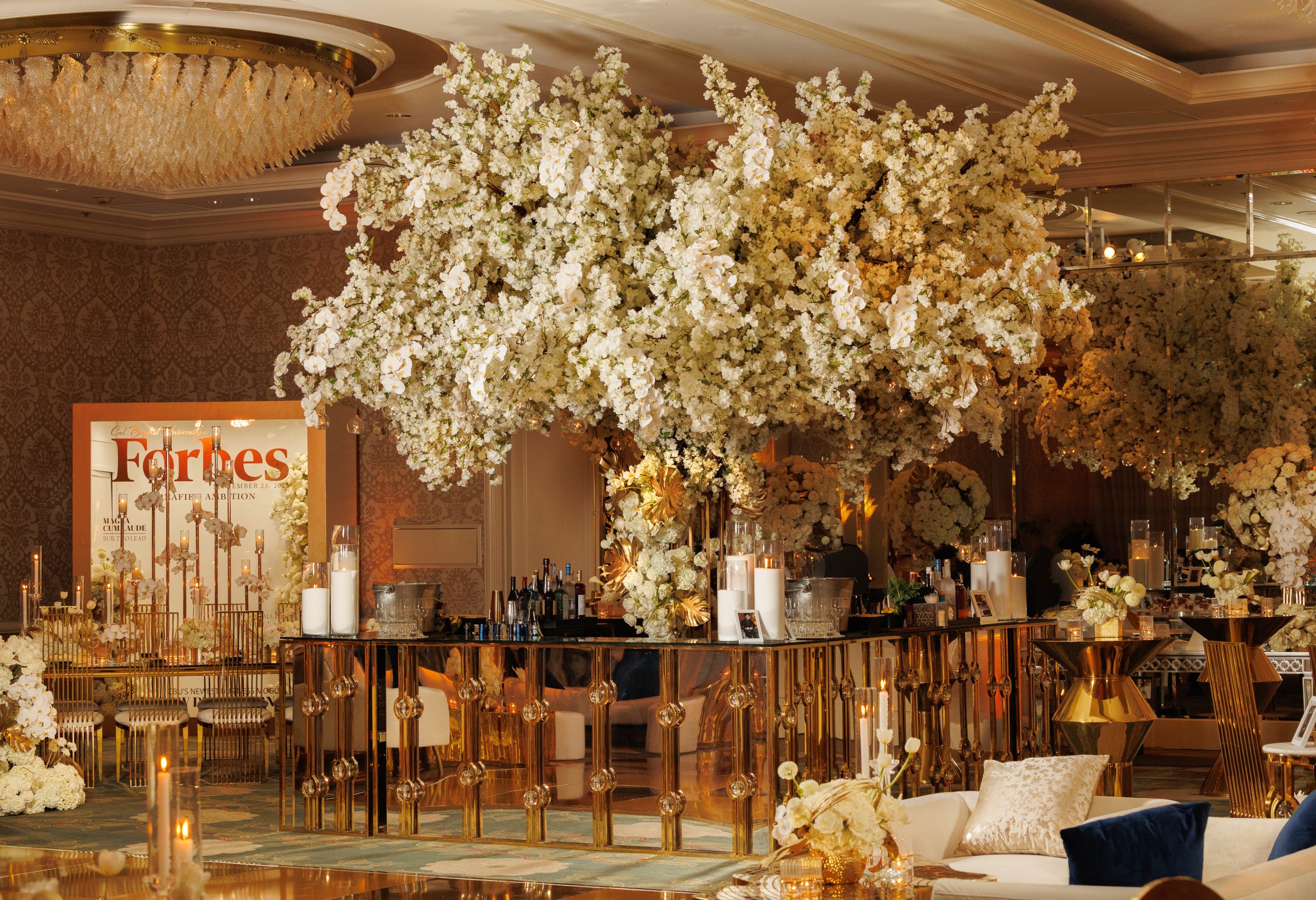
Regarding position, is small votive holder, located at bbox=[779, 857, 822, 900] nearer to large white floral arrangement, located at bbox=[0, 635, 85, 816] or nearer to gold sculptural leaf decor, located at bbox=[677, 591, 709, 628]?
gold sculptural leaf decor, located at bbox=[677, 591, 709, 628]

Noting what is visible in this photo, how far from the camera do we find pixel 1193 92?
8.69 m

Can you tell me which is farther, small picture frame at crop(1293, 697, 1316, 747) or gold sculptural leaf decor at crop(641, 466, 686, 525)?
gold sculptural leaf decor at crop(641, 466, 686, 525)

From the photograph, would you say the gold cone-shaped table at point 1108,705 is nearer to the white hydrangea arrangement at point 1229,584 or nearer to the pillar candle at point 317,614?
the white hydrangea arrangement at point 1229,584

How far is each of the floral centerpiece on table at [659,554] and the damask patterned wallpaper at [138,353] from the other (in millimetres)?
3581

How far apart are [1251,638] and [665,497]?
3.06 metres

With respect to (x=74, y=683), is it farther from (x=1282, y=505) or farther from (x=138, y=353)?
(x=1282, y=505)

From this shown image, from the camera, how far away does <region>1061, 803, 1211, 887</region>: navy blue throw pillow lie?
3672mm

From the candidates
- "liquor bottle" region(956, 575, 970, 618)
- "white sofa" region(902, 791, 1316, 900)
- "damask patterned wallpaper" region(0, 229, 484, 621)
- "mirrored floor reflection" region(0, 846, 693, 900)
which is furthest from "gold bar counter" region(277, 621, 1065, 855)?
"damask patterned wallpaper" region(0, 229, 484, 621)

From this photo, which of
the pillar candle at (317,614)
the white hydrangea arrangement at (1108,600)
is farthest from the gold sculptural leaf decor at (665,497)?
the white hydrangea arrangement at (1108,600)

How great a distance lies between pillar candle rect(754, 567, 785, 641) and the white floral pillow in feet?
4.99

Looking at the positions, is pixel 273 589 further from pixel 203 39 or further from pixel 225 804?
pixel 203 39

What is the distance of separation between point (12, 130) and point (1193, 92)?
19.2 ft

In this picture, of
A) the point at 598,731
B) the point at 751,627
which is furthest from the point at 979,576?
the point at 598,731

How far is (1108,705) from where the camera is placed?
7.23 metres
